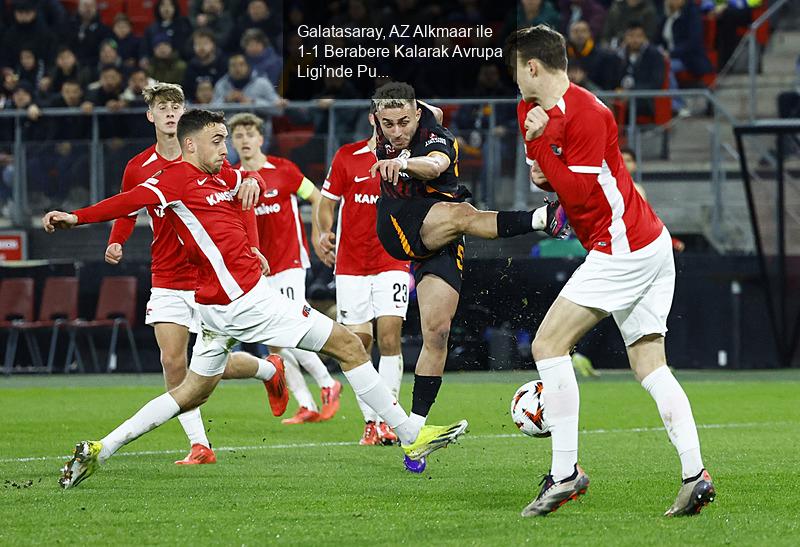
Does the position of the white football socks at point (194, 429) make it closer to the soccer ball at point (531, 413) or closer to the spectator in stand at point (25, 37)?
the soccer ball at point (531, 413)

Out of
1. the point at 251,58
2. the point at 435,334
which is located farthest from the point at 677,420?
the point at 251,58

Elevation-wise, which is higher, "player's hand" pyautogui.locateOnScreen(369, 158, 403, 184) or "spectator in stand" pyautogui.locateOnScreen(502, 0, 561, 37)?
"spectator in stand" pyautogui.locateOnScreen(502, 0, 561, 37)

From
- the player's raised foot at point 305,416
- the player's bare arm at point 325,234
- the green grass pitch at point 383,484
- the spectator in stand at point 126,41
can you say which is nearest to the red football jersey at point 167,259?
the green grass pitch at point 383,484

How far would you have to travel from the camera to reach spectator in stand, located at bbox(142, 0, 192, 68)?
69.2 feet

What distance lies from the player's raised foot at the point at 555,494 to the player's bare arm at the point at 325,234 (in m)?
4.79

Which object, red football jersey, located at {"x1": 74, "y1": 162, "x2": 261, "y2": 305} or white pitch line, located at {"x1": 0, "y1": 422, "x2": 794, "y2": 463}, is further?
white pitch line, located at {"x1": 0, "y1": 422, "x2": 794, "y2": 463}

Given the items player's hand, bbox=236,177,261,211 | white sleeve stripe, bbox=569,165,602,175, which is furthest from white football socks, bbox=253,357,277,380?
white sleeve stripe, bbox=569,165,602,175

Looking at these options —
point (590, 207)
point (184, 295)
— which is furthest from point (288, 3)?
point (590, 207)

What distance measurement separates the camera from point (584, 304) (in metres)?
6.15

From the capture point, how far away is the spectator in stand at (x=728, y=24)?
68.3 feet

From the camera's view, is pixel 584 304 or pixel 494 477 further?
pixel 494 477

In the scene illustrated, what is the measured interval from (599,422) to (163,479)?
15.5 ft

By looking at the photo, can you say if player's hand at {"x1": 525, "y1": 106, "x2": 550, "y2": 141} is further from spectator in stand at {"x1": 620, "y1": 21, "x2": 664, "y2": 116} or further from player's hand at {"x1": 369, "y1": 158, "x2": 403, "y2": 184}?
spectator in stand at {"x1": 620, "y1": 21, "x2": 664, "y2": 116}

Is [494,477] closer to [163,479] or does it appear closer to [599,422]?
[163,479]
